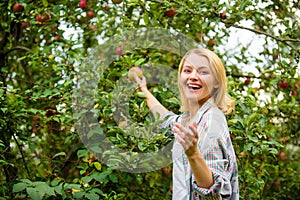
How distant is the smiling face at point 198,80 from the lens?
165cm

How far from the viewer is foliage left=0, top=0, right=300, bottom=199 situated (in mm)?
1955

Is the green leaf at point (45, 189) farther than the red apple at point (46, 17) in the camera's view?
No

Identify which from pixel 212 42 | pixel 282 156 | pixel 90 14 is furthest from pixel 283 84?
pixel 90 14

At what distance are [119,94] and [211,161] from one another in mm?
604

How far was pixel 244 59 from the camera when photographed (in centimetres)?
288

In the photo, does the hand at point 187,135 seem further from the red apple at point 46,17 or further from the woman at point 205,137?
the red apple at point 46,17

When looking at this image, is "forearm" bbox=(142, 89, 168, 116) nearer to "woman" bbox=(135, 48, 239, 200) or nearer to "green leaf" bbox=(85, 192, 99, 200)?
"woman" bbox=(135, 48, 239, 200)

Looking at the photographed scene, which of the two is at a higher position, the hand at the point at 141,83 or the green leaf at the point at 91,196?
the hand at the point at 141,83

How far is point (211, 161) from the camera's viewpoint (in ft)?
4.79

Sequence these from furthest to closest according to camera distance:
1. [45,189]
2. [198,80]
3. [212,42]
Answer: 1. [212,42]
2. [45,189]
3. [198,80]

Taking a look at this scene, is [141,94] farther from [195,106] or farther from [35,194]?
[35,194]

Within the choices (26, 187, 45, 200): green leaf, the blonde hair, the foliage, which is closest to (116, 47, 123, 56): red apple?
the foliage

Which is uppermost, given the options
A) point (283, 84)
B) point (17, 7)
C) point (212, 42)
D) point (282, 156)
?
point (17, 7)

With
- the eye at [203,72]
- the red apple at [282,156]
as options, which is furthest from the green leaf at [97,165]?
the red apple at [282,156]
